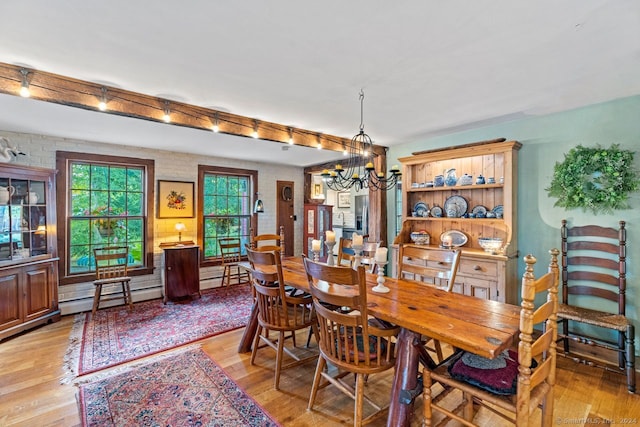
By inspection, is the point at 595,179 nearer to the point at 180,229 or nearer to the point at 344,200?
the point at 180,229

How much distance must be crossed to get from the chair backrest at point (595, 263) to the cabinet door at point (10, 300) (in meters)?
5.71

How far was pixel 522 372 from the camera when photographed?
4.39 feet

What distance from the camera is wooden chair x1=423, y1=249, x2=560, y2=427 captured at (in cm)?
133

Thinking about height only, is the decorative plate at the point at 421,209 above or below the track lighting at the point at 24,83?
below

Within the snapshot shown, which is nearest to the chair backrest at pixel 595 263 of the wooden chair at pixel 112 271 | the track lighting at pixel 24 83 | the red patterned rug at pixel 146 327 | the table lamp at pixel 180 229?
the red patterned rug at pixel 146 327

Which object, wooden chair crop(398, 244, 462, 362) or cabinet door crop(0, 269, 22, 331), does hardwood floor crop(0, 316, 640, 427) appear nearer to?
cabinet door crop(0, 269, 22, 331)

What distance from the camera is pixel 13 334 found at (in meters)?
3.24

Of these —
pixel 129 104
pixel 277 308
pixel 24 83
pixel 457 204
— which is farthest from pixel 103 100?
pixel 457 204

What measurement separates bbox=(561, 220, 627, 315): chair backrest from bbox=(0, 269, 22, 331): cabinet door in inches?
225

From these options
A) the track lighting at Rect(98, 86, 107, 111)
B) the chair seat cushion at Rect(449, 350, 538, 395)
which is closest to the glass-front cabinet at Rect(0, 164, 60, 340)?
the track lighting at Rect(98, 86, 107, 111)

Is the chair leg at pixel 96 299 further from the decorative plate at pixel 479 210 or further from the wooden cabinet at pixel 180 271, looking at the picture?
the decorative plate at pixel 479 210

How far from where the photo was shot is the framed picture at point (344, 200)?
8812 millimetres

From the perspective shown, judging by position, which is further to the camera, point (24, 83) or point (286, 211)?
point (286, 211)

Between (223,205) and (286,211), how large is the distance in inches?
52.9
